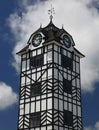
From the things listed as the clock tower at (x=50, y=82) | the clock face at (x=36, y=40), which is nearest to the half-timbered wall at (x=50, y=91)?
the clock tower at (x=50, y=82)

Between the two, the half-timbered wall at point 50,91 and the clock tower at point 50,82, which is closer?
the half-timbered wall at point 50,91

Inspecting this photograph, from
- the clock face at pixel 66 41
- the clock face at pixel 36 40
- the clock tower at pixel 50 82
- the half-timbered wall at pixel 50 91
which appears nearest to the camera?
the half-timbered wall at pixel 50 91

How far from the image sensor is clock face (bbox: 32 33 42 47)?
53406 mm

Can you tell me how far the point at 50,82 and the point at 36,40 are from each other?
728 centimetres

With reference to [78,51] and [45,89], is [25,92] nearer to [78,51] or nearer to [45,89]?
[45,89]

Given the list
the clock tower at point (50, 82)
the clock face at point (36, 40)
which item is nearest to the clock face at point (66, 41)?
the clock tower at point (50, 82)

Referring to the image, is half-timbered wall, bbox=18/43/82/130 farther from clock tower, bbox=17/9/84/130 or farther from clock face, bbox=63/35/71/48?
clock face, bbox=63/35/71/48

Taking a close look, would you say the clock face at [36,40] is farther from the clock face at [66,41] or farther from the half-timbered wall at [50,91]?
the clock face at [66,41]

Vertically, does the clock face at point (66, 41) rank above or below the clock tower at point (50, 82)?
above

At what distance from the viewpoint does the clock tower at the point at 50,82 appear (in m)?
49.2

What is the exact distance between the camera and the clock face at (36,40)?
175 feet

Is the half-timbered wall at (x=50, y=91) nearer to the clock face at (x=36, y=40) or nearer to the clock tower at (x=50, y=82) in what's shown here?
the clock tower at (x=50, y=82)

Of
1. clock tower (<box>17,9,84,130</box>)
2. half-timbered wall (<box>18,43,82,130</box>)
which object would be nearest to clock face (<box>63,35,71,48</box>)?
clock tower (<box>17,9,84,130</box>)

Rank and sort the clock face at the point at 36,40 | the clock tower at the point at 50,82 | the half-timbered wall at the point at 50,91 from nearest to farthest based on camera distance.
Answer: the half-timbered wall at the point at 50,91 < the clock tower at the point at 50,82 < the clock face at the point at 36,40
